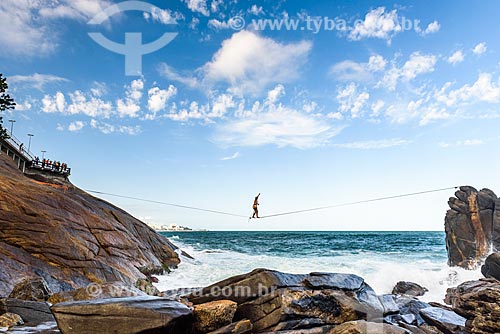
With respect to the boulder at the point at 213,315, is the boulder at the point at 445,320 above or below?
below

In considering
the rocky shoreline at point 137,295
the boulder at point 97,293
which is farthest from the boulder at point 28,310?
the boulder at point 97,293

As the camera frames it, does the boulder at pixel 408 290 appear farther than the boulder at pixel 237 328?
Yes

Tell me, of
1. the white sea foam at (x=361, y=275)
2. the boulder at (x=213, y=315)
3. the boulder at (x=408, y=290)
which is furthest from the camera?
the white sea foam at (x=361, y=275)

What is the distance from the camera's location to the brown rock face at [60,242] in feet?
44.3

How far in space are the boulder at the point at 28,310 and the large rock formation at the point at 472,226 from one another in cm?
3271

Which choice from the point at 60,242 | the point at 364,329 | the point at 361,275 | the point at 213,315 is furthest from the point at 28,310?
the point at 361,275

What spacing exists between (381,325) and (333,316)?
1.22m

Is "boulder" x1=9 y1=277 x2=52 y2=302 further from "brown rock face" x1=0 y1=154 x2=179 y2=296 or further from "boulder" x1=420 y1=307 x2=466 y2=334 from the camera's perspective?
"boulder" x1=420 y1=307 x2=466 y2=334

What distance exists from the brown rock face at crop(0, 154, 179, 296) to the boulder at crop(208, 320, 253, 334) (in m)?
8.06

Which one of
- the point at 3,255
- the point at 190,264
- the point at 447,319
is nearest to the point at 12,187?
the point at 3,255

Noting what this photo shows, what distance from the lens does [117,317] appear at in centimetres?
677

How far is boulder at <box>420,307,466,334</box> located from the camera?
9359mm

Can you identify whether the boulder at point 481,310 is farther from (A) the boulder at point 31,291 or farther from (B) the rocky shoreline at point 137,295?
(A) the boulder at point 31,291

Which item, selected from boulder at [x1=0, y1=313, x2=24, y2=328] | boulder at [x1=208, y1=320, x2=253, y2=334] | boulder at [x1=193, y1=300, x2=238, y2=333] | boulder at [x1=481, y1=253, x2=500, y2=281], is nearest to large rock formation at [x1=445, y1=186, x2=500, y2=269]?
boulder at [x1=481, y1=253, x2=500, y2=281]
